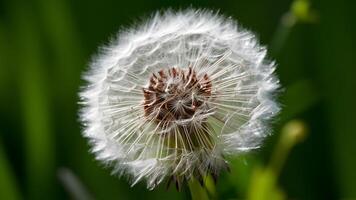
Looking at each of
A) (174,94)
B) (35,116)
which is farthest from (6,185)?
(174,94)

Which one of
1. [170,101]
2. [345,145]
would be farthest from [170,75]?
[345,145]

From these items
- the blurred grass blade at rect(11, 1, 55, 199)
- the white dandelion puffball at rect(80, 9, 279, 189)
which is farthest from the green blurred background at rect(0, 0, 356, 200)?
the white dandelion puffball at rect(80, 9, 279, 189)

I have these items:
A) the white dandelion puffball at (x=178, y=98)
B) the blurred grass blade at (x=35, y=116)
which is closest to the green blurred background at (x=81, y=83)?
the blurred grass blade at (x=35, y=116)

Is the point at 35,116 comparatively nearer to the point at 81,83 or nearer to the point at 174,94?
the point at 81,83

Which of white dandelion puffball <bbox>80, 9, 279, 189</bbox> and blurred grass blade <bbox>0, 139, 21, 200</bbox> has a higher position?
white dandelion puffball <bbox>80, 9, 279, 189</bbox>

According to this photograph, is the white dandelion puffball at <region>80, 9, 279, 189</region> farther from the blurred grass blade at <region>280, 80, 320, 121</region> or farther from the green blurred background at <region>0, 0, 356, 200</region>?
the green blurred background at <region>0, 0, 356, 200</region>

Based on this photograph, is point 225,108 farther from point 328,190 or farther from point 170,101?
point 328,190
